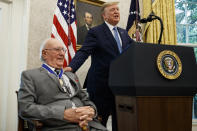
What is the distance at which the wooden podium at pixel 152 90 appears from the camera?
1.52 meters

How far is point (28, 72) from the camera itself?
1835mm

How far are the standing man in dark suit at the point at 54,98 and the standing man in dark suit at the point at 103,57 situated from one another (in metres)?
0.23

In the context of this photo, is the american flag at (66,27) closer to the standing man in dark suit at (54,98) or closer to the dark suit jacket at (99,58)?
the dark suit jacket at (99,58)

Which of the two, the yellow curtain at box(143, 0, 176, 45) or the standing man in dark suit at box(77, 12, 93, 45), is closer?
the standing man in dark suit at box(77, 12, 93, 45)

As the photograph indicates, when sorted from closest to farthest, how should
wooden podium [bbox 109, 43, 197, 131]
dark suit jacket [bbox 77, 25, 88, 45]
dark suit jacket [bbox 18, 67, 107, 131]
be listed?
wooden podium [bbox 109, 43, 197, 131] < dark suit jacket [bbox 18, 67, 107, 131] < dark suit jacket [bbox 77, 25, 88, 45]

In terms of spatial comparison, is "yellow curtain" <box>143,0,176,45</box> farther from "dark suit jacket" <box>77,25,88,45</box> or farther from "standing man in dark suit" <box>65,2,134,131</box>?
"standing man in dark suit" <box>65,2,134,131</box>

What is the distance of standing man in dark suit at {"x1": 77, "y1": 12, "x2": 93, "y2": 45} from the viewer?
398cm

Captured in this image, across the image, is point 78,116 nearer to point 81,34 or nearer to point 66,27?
point 66,27

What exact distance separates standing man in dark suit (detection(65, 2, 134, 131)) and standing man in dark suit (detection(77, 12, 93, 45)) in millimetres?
1661

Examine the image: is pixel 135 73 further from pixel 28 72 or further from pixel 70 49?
pixel 70 49

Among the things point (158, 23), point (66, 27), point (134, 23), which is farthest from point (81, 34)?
point (158, 23)

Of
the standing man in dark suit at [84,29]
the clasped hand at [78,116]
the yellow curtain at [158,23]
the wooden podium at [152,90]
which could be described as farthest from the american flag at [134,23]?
the clasped hand at [78,116]

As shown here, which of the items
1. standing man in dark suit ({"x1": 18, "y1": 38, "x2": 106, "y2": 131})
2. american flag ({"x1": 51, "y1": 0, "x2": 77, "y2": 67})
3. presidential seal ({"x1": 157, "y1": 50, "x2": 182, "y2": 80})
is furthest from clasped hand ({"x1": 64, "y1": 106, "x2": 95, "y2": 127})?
american flag ({"x1": 51, "y1": 0, "x2": 77, "y2": 67})

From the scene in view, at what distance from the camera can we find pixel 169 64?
5.45 feet
